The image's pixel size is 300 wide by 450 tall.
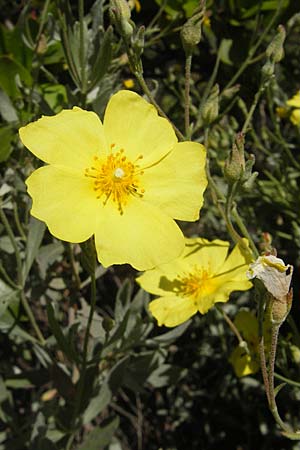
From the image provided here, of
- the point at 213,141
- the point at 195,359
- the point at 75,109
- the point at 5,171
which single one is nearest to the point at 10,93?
the point at 5,171

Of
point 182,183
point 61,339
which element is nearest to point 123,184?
point 182,183

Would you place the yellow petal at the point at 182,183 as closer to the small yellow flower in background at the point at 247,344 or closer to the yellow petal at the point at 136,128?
the yellow petal at the point at 136,128

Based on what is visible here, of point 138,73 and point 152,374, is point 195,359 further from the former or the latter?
point 138,73

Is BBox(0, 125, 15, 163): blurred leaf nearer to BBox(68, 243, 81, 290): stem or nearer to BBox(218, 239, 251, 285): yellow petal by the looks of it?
BBox(68, 243, 81, 290): stem

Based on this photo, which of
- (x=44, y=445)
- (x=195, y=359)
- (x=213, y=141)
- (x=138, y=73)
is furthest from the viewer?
(x=195, y=359)

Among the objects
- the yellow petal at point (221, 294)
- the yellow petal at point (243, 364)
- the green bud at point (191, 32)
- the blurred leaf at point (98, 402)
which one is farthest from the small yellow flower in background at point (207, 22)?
the blurred leaf at point (98, 402)

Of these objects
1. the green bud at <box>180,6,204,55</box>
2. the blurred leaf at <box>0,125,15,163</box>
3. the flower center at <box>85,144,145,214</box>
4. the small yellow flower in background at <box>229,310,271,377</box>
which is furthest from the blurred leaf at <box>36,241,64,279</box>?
the green bud at <box>180,6,204,55</box>
